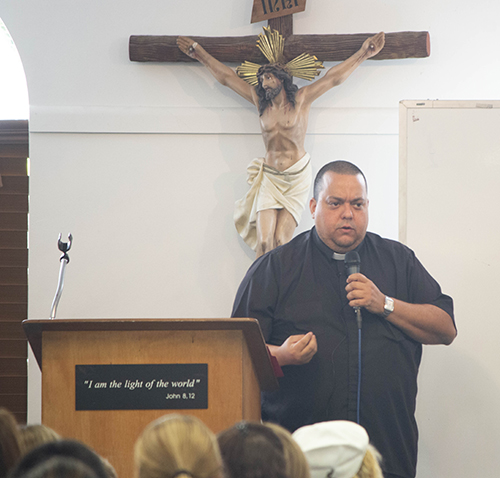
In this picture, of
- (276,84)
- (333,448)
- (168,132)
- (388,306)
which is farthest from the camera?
(168,132)

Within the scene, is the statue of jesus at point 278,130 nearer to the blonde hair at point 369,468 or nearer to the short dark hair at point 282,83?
the short dark hair at point 282,83

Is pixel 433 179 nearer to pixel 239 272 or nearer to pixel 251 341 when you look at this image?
pixel 239 272

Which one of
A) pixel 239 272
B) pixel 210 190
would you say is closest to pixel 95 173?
pixel 210 190

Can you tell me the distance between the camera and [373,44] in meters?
3.84

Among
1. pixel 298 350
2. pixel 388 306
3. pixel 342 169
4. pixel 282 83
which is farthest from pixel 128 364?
pixel 282 83

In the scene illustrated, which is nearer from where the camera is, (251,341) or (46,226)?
(251,341)

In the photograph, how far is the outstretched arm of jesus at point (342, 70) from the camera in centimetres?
384

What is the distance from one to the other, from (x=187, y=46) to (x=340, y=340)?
2.41 meters

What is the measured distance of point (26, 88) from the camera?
4.43m

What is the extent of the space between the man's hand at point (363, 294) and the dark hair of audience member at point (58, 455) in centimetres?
155

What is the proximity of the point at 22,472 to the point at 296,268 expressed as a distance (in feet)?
6.27

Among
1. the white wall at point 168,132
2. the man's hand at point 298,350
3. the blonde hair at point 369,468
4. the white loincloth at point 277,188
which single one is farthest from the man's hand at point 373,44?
the blonde hair at point 369,468

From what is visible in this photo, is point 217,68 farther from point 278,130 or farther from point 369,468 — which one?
point 369,468

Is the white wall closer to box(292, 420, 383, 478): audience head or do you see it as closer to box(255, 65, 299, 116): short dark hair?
box(255, 65, 299, 116): short dark hair
